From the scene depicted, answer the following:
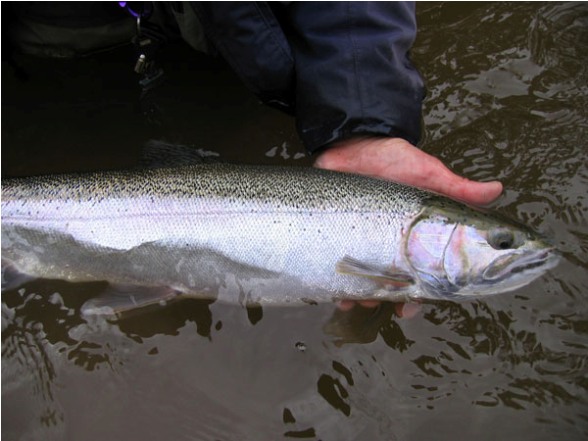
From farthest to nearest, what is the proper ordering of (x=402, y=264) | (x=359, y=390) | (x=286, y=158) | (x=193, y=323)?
(x=286, y=158) < (x=193, y=323) < (x=359, y=390) < (x=402, y=264)

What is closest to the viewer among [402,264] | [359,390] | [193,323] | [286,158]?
[402,264]

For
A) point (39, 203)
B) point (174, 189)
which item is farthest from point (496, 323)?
point (39, 203)

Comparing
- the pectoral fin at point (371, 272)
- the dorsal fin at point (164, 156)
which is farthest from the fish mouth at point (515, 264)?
the dorsal fin at point (164, 156)

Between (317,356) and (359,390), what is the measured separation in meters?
0.23

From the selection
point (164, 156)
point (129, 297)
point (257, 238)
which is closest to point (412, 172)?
point (257, 238)

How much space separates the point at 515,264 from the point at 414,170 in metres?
0.60

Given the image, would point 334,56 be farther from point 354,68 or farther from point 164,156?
point 164,156

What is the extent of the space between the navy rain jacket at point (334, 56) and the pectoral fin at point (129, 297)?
1.02 meters

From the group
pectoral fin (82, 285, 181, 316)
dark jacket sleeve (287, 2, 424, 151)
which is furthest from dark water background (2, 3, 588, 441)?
dark jacket sleeve (287, 2, 424, 151)

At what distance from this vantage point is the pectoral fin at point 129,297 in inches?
88.9

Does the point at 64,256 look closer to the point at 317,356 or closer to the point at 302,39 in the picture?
the point at 317,356

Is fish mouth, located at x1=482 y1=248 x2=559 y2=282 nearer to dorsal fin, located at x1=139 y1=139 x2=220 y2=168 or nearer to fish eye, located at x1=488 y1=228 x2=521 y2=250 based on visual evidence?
fish eye, located at x1=488 y1=228 x2=521 y2=250

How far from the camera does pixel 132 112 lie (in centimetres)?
307

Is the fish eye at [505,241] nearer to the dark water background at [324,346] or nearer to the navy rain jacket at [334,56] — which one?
the dark water background at [324,346]
